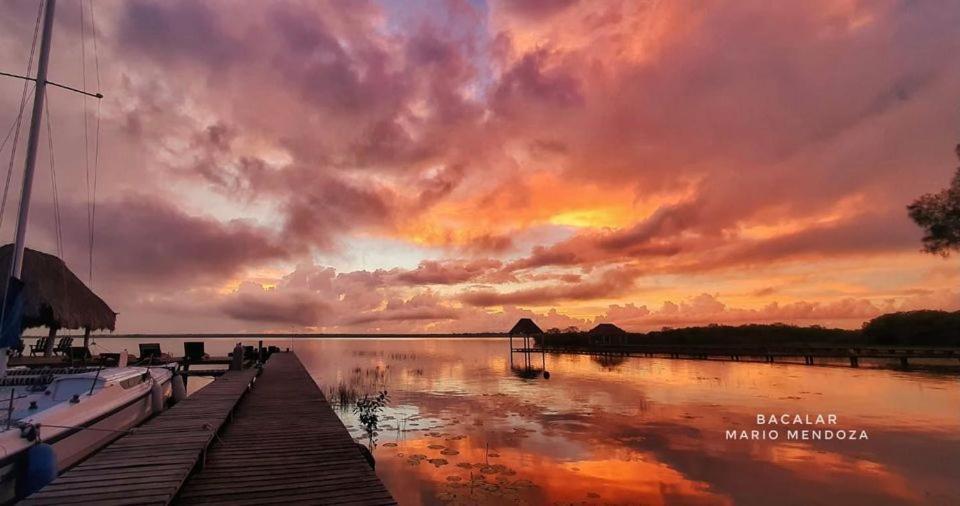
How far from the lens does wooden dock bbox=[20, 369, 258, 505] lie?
6574 mm

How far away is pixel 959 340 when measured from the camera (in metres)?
53.4

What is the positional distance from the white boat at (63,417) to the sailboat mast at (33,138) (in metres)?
3.55

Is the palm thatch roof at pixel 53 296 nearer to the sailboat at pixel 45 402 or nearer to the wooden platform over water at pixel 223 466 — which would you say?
the sailboat at pixel 45 402

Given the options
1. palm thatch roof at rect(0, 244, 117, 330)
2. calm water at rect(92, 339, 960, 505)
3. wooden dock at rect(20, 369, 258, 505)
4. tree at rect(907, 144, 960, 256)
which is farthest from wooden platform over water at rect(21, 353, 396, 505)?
tree at rect(907, 144, 960, 256)

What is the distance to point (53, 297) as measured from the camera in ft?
80.2

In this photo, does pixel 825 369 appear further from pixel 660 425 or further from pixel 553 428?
pixel 553 428

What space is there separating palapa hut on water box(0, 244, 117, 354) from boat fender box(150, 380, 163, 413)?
8.89 metres

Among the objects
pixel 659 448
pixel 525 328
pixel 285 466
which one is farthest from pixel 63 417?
pixel 525 328

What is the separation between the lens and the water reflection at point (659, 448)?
12.2 metres

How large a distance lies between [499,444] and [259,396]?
381 inches

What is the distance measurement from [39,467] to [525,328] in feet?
185

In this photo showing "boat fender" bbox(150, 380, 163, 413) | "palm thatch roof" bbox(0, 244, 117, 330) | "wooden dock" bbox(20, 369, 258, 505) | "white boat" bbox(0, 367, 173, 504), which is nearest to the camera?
"wooden dock" bbox(20, 369, 258, 505)

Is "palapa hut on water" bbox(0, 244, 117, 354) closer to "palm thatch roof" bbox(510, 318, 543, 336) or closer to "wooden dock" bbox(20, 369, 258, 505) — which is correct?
"wooden dock" bbox(20, 369, 258, 505)

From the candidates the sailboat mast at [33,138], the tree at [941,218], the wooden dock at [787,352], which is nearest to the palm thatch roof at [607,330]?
the wooden dock at [787,352]
